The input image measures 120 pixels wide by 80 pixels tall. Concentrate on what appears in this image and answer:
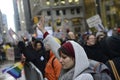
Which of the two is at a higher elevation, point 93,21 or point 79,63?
point 79,63

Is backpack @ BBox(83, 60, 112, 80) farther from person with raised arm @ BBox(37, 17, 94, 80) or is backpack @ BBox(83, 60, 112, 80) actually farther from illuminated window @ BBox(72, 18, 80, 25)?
illuminated window @ BBox(72, 18, 80, 25)

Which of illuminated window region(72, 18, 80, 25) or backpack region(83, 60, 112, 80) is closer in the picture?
backpack region(83, 60, 112, 80)

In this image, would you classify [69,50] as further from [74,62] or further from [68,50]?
[74,62]

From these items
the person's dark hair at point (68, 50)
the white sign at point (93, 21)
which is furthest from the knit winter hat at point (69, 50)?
the white sign at point (93, 21)

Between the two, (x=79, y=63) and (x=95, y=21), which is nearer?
(x=79, y=63)

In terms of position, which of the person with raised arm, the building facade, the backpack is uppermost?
the person with raised arm

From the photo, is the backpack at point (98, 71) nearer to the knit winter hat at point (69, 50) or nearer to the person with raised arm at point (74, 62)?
the person with raised arm at point (74, 62)

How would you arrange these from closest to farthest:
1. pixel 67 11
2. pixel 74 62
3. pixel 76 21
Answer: pixel 74 62 → pixel 67 11 → pixel 76 21

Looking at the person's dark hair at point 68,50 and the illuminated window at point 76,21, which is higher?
the person's dark hair at point 68,50

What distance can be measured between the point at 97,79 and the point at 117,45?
30.5 inches

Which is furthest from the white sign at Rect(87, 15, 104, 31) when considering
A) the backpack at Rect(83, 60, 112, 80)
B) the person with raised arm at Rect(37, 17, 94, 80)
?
the person with raised arm at Rect(37, 17, 94, 80)

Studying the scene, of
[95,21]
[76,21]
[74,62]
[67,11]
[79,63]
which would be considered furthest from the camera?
[76,21]

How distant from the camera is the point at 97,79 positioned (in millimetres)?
4242

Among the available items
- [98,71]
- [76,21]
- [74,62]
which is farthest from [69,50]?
[76,21]
